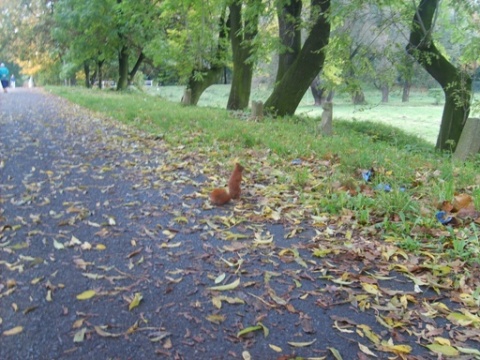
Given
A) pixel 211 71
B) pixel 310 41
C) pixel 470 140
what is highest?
pixel 310 41

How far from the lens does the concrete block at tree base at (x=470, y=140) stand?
25.9 ft

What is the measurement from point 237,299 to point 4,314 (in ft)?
4.76

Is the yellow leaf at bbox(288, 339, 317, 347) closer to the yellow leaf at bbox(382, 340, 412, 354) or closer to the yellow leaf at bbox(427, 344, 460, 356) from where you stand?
the yellow leaf at bbox(382, 340, 412, 354)

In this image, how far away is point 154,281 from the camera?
10.7ft

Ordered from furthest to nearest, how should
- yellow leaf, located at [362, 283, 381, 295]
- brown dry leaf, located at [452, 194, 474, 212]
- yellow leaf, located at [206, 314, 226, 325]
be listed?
1. brown dry leaf, located at [452, 194, 474, 212]
2. yellow leaf, located at [362, 283, 381, 295]
3. yellow leaf, located at [206, 314, 226, 325]

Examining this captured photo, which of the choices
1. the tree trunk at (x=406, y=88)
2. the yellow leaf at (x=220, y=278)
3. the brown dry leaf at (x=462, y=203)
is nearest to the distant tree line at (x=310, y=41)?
the tree trunk at (x=406, y=88)

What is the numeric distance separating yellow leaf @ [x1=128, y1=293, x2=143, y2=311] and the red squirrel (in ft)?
6.33

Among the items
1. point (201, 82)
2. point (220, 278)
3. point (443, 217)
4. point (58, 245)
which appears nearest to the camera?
point (220, 278)

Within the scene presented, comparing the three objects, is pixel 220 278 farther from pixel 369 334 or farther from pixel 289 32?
pixel 289 32

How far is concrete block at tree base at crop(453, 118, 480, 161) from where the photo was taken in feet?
25.9

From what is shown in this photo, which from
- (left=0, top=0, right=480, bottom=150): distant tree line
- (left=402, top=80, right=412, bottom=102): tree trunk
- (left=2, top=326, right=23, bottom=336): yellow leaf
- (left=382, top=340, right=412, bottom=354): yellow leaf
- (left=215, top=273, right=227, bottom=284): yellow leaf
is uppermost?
(left=0, top=0, right=480, bottom=150): distant tree line

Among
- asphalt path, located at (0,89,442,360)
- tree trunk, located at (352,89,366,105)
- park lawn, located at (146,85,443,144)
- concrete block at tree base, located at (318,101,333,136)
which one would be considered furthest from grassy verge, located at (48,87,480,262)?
park lawn, located at (146,85,443,144)

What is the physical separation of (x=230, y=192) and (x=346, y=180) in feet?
4.37

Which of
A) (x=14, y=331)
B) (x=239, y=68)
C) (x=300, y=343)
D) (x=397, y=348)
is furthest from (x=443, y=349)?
(x=239, y=68)
